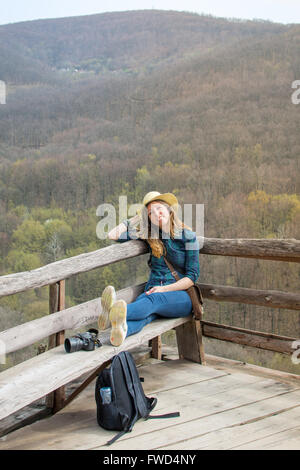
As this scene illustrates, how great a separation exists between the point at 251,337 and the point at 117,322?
4.12 ft

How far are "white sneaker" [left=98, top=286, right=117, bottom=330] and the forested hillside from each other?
690 inches

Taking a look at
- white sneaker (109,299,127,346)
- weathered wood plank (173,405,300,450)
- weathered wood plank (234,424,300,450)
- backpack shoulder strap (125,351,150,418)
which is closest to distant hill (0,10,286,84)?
white sneaker (109,299,127,346)

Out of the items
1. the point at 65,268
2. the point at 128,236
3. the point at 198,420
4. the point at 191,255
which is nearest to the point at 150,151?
the point at 128,236

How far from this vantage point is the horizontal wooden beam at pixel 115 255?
239 cm

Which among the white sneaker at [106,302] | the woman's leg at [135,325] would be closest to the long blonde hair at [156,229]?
the woman's leg at [135,325]

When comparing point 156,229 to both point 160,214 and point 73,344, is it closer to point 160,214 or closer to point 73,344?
point 160,214

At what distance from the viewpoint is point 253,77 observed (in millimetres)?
48500

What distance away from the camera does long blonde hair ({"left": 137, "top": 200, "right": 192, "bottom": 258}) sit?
122 inches

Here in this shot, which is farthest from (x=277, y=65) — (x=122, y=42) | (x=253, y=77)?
(x=122, y=42)

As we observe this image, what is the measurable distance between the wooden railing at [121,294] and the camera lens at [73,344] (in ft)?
0.94

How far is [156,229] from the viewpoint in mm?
3146

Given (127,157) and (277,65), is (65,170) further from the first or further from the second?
(277,65)

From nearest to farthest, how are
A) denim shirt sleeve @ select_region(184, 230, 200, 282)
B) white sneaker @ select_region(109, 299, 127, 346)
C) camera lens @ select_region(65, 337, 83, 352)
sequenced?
camera lens @ select_region(65, 337, 83, 352) → white sneaker @ select_region(109, 299, 127, 346) → denim shirt sleeve @ select_region(184, 230, 200, 282)

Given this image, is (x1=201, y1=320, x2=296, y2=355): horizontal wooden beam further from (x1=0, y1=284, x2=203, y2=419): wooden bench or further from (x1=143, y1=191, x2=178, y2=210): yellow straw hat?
(x1=143, y1=191, x2=178, y2=210): yellow straw hat
